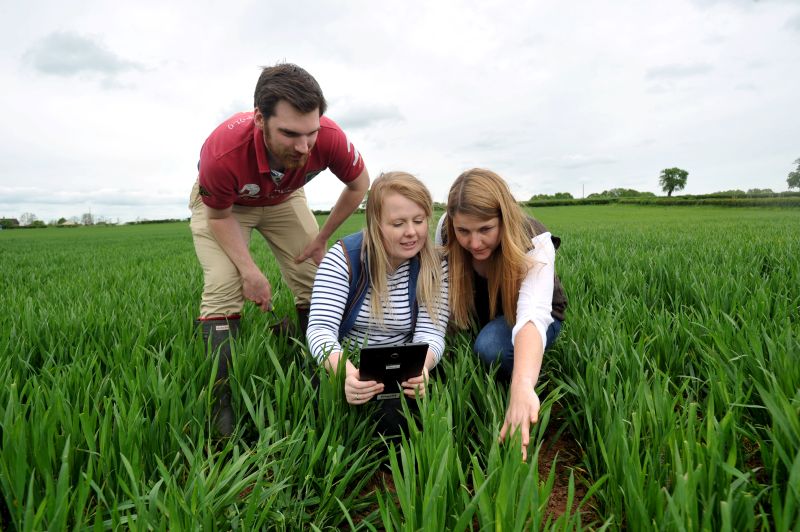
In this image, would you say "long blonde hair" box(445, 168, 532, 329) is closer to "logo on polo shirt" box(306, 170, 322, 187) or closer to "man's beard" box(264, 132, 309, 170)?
"man's beard" box(264, 132, 309, 170)

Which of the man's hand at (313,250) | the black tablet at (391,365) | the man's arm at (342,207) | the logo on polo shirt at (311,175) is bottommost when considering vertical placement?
the black tablet at (391,365)

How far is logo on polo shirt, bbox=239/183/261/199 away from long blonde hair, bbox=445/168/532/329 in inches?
45.7

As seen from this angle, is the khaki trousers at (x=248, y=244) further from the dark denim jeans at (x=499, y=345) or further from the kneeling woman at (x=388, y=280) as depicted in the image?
the dark denim jeans at (x=499, y=345)

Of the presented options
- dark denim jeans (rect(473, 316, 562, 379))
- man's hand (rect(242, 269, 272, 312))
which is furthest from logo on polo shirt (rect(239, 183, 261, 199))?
dark denim jeans (rect(473, 316, 562, 379))

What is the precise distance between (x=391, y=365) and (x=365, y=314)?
2.22 feet

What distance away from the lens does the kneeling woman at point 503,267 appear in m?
1.76

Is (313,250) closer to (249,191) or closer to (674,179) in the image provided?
(249,191)

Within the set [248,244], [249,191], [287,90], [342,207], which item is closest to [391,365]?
[287,90]

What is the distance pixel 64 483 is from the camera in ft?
3.28

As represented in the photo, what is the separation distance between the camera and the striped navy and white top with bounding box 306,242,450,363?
77.7 inches

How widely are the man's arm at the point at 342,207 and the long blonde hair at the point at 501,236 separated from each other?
3.30 feet

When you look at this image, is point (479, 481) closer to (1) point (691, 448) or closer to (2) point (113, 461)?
(1) point (691, 448)

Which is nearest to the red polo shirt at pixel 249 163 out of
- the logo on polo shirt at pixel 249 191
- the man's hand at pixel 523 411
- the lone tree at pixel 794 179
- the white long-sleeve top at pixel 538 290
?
the logo on polo shirt at pixel 249 191

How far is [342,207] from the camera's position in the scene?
3.06 m
